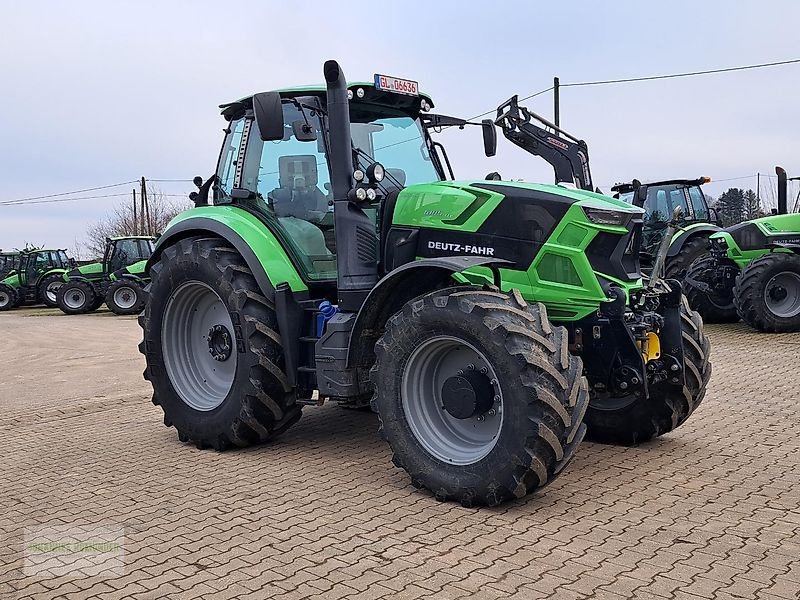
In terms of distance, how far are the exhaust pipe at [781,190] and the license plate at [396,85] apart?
9.07m

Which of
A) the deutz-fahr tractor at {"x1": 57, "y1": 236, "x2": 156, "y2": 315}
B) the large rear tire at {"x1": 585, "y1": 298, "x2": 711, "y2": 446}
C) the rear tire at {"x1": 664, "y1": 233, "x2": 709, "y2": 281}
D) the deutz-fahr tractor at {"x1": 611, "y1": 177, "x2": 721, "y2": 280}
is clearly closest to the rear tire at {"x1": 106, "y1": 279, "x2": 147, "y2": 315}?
the deutz-fahr tractor at {"x1": 57, "y1": 236, "x2": 156, "y2": 315}

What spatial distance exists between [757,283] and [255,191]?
8.82 metres

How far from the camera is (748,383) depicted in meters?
8.52

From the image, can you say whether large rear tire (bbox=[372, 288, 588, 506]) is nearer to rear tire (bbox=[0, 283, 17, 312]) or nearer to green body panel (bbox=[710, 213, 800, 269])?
green body panel (bbox=[710, 213, 800, 269])

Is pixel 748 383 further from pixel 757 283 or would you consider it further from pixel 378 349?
pixel 378 349

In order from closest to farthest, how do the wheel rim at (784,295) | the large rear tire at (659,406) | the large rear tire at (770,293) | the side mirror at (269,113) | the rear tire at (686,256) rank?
the side mirror at (269,113) → the large rear tire at (659,406) → the large rear tire at (770,293) → the wheel rim at (784,295) → the rear tire at (686,256)

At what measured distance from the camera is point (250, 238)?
5961 mm

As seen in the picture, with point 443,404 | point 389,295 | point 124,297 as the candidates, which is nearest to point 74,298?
point 124,297

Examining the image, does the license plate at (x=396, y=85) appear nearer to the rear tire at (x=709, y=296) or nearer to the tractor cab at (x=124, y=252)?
the rear tire at (x=709, y=296)

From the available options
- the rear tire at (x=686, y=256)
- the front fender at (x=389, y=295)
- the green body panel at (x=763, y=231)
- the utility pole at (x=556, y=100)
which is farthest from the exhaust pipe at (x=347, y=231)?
the utility pole at (x=556, y=100)

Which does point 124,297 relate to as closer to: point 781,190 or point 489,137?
point 781,190

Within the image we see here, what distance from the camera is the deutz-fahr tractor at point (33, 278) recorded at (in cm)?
2759

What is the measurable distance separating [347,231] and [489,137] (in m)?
1.72

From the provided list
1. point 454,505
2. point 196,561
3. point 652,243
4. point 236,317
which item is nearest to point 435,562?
point 454,505
